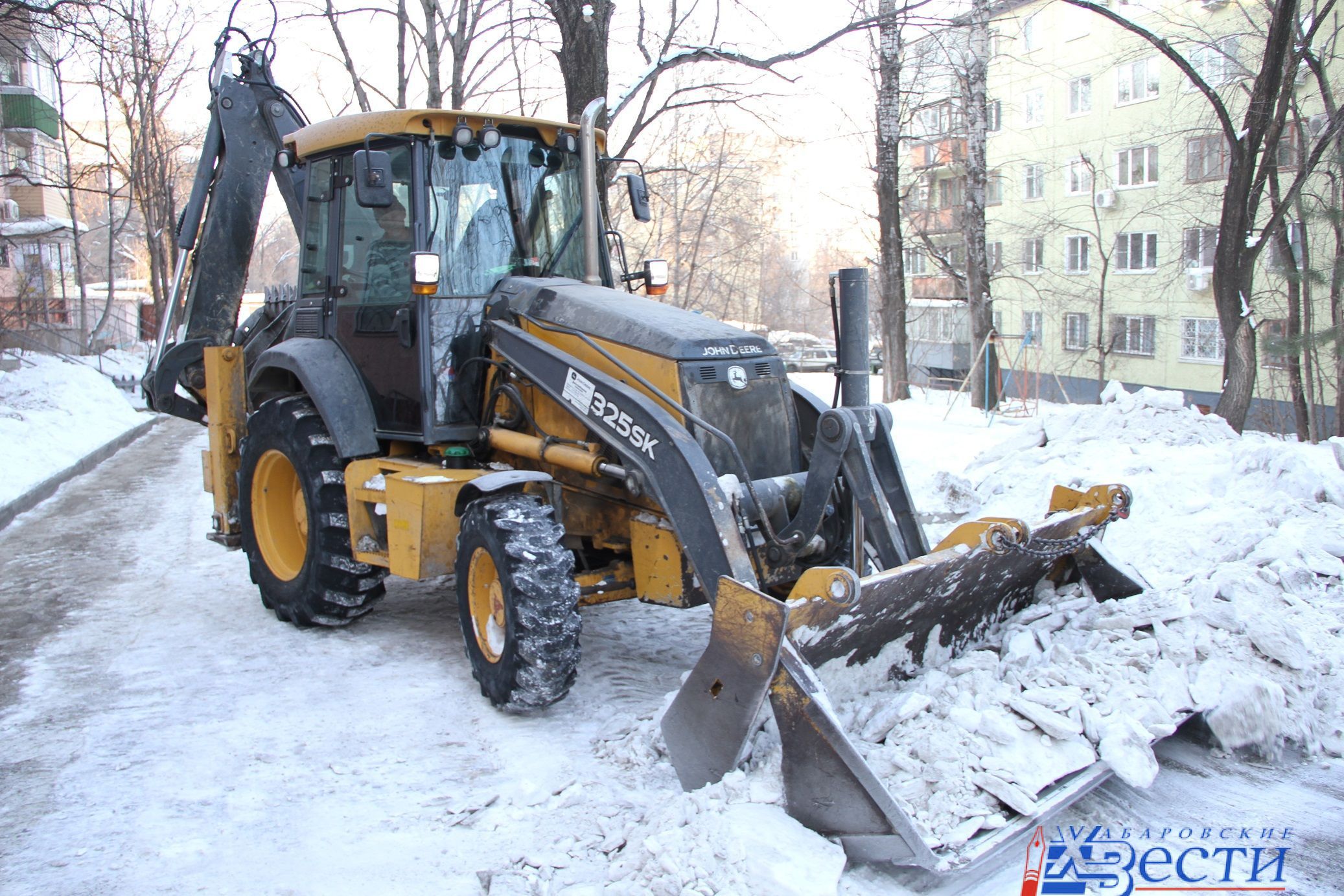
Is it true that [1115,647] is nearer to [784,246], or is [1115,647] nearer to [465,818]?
[465,818]

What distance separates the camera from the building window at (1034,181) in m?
35.2

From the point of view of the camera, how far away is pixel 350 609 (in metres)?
6.15

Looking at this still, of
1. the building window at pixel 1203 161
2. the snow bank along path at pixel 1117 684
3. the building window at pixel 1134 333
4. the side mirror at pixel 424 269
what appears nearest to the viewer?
the snow bank along path at pixel 1117 684

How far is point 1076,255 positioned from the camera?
3444cm

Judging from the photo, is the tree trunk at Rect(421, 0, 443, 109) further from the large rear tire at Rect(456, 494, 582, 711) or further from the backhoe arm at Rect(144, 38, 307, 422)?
the large rear tire at Rect(456, 494, 582, 711)

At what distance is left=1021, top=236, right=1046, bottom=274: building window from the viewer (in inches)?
1350

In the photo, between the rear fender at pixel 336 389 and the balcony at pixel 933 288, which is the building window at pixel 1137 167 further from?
the rear fender at pixel 336 389

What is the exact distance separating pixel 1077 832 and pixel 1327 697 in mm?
1584

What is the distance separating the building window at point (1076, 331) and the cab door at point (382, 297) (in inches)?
1246

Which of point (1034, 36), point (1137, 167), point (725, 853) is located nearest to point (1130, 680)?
point (725, 853)

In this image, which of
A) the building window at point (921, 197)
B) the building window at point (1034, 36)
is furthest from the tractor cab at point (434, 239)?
the building window at point (1034, 36)

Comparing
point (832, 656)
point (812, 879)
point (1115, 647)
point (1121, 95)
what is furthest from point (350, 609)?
point (1121, 95)

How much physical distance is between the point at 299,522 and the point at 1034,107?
34.3m

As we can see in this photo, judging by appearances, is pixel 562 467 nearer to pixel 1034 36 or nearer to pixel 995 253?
pixel 995 253
